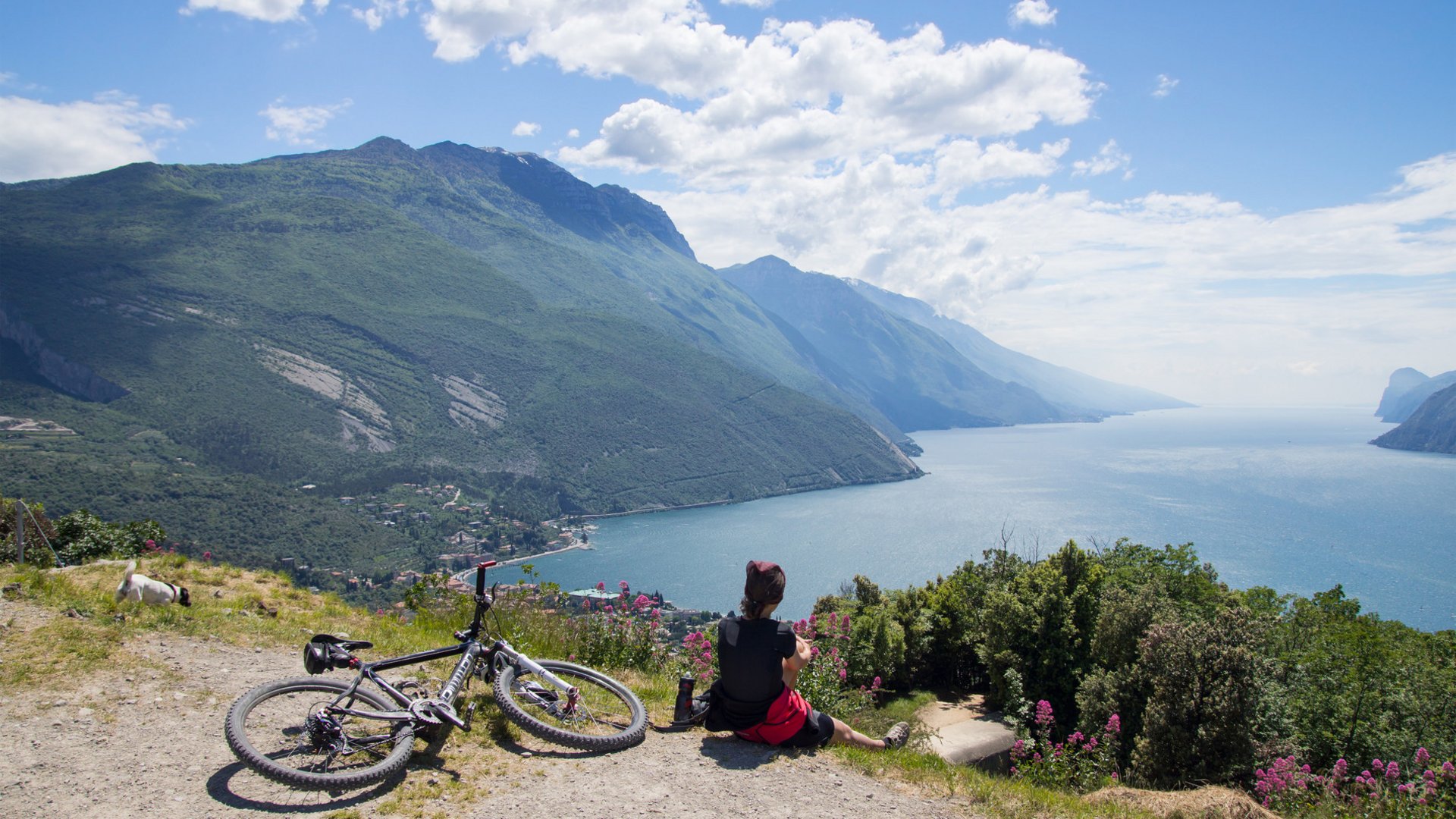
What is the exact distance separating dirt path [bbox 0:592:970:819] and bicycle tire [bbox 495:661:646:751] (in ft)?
0.43

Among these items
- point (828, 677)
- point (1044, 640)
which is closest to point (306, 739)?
point (828, 677)

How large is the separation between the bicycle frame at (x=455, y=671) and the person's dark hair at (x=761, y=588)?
1444 millimetres

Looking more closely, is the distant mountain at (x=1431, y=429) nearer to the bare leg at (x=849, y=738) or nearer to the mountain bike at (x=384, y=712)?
the bare leg at (x=849, y=738)

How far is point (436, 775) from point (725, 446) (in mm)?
142926

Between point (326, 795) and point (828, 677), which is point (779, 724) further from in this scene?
point (326, 795)

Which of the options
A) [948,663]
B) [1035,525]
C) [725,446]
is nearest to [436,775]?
[948,663]

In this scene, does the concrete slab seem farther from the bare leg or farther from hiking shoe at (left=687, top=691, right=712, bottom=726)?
hiking shoe at (left=687, top=691, right=712, bottom=726)

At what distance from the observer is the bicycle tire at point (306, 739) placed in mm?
4148

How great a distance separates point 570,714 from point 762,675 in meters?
1.44

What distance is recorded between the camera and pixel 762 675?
17.4ft

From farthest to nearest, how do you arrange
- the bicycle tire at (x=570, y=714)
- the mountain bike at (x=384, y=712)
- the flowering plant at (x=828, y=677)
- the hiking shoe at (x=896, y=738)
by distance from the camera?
1. the flowering plant at (x=828, y=677)
2. the hiking shoe at (x=896, y=738)
3. the bicycle tire at (x=570, y=714)
4. the mountain bike at (x=384, y=712)

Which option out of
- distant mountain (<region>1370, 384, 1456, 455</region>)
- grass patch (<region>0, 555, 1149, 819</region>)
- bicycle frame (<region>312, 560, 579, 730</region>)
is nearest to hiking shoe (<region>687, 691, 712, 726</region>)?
grass patch (<region>0, 555, 1149, 819</region>)

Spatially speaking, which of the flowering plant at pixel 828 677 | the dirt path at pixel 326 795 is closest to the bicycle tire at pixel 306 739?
the dirt path at pixel 326 795

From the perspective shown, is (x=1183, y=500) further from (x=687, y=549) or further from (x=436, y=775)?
(x=436, y=775)
